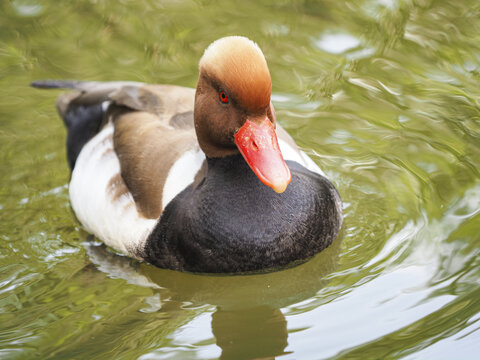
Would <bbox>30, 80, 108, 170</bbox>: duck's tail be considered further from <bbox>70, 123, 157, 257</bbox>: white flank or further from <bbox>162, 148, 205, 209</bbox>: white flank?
<bbox>162, 148, 205, 209</bbox>: white flank

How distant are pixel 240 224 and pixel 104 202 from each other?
1.23 metres

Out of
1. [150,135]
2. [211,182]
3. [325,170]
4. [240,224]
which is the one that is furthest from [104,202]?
[325,170]

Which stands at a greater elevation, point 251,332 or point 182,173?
point 182,173

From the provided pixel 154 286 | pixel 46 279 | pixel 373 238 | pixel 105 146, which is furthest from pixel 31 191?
pixel 373 238

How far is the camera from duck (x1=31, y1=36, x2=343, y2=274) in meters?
4.14

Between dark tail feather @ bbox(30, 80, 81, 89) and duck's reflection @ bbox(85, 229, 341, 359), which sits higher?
dark tail feather @ bbox(30, 80, 81, 89)

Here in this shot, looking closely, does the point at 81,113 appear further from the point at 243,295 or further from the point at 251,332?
the point at 251,332

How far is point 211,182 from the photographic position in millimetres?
4578

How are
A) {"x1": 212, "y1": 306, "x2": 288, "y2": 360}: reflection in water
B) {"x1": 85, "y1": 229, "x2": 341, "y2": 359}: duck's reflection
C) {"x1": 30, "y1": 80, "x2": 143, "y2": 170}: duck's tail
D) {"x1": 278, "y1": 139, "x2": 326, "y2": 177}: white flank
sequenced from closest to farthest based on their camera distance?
{"x1": 212, "y1": 306, "x2": 288, "y2": 360}: reflection in water, {"x1": 85, "y1": 229, "x2": 341, "y2": 359}: duck's reflection, {"x1": 278, "y1": 139, "x2": 326, "y2": 177}: white flank, {"x1": 30, "y1": 80, "x2": 143, "y2": 170}: duck's tail

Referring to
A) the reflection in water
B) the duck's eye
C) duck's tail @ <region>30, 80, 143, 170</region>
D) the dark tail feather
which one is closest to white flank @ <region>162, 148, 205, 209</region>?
the duck's eye

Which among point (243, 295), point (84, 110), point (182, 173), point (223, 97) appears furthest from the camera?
point (84, 110)

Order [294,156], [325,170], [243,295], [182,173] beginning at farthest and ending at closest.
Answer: [325,170] → [294,156] → [182,173] → [243,295]

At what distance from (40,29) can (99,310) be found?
13.6 feet

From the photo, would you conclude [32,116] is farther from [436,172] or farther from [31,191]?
[436,172]
